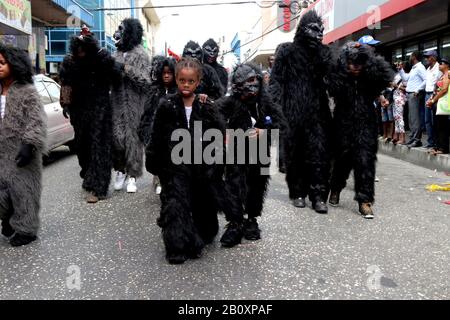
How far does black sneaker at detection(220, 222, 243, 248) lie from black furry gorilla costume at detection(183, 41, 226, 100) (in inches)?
74.8

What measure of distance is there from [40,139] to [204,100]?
A: 5.03 ft

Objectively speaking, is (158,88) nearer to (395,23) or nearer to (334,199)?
(334,199)

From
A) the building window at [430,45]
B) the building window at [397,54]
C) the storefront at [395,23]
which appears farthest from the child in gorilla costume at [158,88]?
the building window at [397,54]

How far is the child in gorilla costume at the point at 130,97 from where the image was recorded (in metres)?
6.34

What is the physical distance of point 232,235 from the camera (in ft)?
14.1

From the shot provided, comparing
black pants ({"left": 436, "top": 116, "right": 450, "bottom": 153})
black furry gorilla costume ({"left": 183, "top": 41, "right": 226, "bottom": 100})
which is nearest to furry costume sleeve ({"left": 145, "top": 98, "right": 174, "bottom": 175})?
black furry gorilla costume ({"left": 183, "top": 41, "right": 226, "bottom": 100})

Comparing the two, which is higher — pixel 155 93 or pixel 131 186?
pixel 155 93

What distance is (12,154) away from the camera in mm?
4324

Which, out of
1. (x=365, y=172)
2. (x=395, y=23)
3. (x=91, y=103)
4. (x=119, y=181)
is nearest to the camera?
(x=365, y=172)

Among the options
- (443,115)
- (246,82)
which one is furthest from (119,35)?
(443,115)

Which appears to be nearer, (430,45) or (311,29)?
(311,29)

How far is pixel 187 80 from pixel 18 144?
5.46ft

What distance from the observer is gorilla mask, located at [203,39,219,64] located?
6.70 m

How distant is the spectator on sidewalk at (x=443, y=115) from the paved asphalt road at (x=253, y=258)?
3140 millimetres
